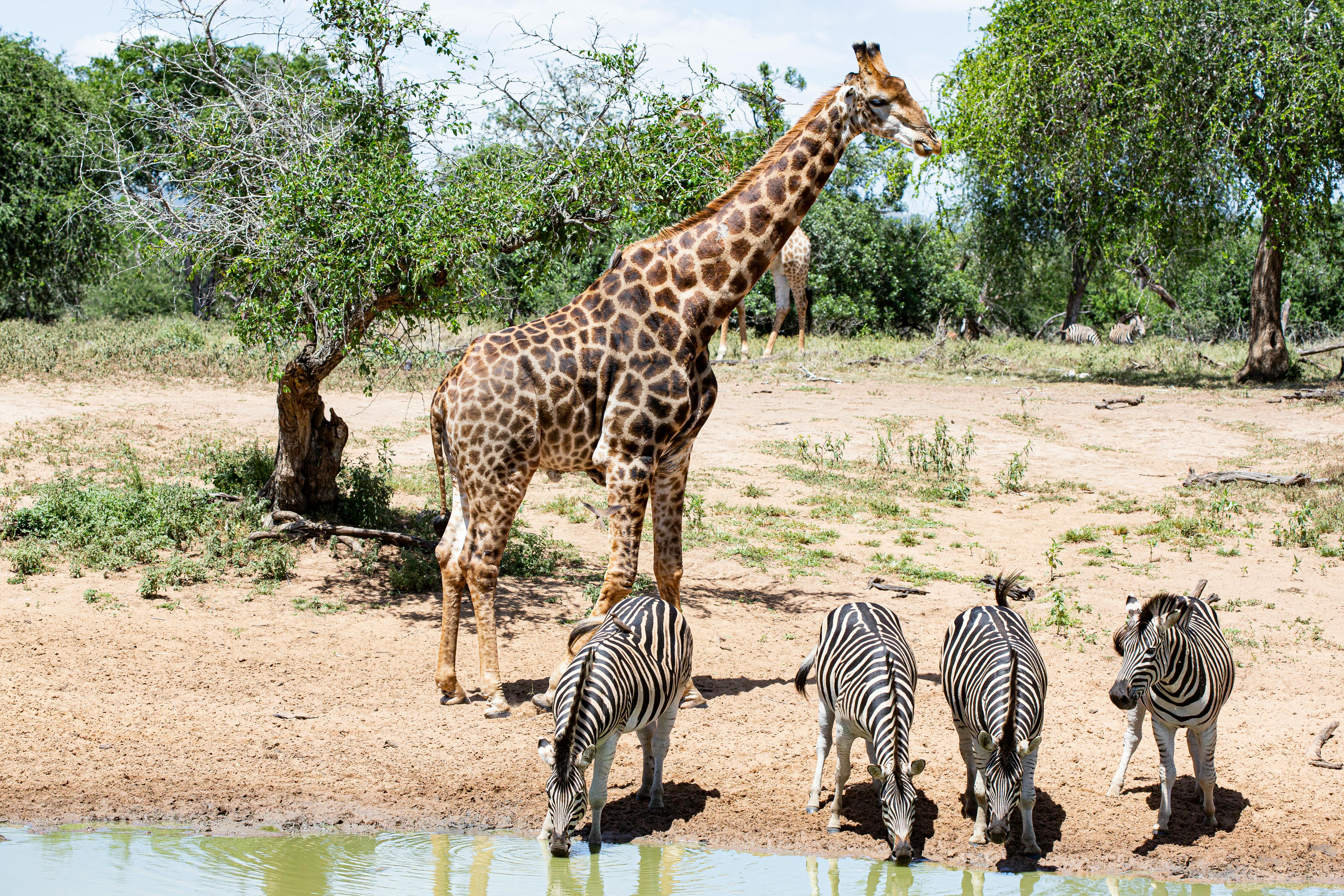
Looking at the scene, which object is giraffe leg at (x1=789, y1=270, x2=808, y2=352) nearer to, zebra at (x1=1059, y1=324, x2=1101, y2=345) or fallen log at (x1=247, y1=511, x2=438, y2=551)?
zebra at (x1=1059, y1=324, x2=1101, y2=345)

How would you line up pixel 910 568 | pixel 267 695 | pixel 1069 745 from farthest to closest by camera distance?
pixel 910 568 < pixel 267 695 < pixel 1069 745

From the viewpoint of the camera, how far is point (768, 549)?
1183 centimetres

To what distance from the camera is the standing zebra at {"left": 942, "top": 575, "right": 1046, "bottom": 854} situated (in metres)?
5.59

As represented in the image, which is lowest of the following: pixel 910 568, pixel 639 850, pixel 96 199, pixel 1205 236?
pixel 639 850

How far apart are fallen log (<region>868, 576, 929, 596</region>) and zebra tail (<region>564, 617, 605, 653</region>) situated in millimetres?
4430

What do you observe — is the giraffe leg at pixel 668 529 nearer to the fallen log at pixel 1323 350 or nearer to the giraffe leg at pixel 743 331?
the giraffe leg at pixel 743 331

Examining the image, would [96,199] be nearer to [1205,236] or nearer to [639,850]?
[639,850]

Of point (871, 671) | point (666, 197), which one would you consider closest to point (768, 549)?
point (666, 197)

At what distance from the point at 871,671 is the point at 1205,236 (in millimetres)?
19559

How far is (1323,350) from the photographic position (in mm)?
23781

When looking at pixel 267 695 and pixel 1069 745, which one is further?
pixel 267 695

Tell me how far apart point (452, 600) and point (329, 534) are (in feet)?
11.9

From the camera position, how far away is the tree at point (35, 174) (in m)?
21.4

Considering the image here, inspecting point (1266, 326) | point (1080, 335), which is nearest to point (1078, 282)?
point (1080, 335)
